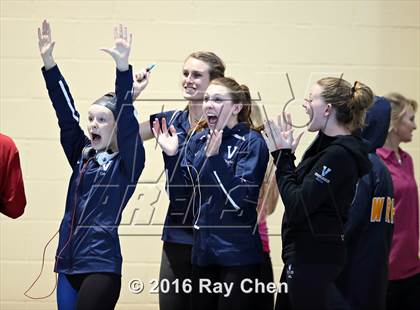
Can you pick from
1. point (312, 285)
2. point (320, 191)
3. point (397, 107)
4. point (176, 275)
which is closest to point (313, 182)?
point (320, 191)

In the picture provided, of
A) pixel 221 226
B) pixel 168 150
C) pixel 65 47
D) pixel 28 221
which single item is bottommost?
pixel 28 221

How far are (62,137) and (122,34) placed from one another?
54 cm

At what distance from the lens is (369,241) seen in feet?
Result: 11.5

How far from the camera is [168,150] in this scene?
3.61 m

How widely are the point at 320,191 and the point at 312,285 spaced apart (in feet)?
1.14

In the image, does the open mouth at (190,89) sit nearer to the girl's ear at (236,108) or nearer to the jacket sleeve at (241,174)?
the girl's ear at (236,108)

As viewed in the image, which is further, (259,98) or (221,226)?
(259,98)

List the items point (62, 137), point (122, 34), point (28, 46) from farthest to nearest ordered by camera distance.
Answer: point (28, 46), point (62, 137), point (122, 34)

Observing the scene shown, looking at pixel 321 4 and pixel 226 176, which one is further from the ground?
pixel 321 4

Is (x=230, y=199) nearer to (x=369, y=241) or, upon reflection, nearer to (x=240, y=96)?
(x=240, y=96)

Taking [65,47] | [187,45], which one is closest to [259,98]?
[187,45]

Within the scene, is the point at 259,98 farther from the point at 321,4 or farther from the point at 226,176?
the point at 226,176

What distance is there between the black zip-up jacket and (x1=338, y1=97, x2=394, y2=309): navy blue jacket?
26cm

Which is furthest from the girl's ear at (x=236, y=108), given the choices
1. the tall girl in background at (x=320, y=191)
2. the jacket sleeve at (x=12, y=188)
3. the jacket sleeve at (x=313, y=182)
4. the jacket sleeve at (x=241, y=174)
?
the jacket sleeve at (x=12, y=188)
